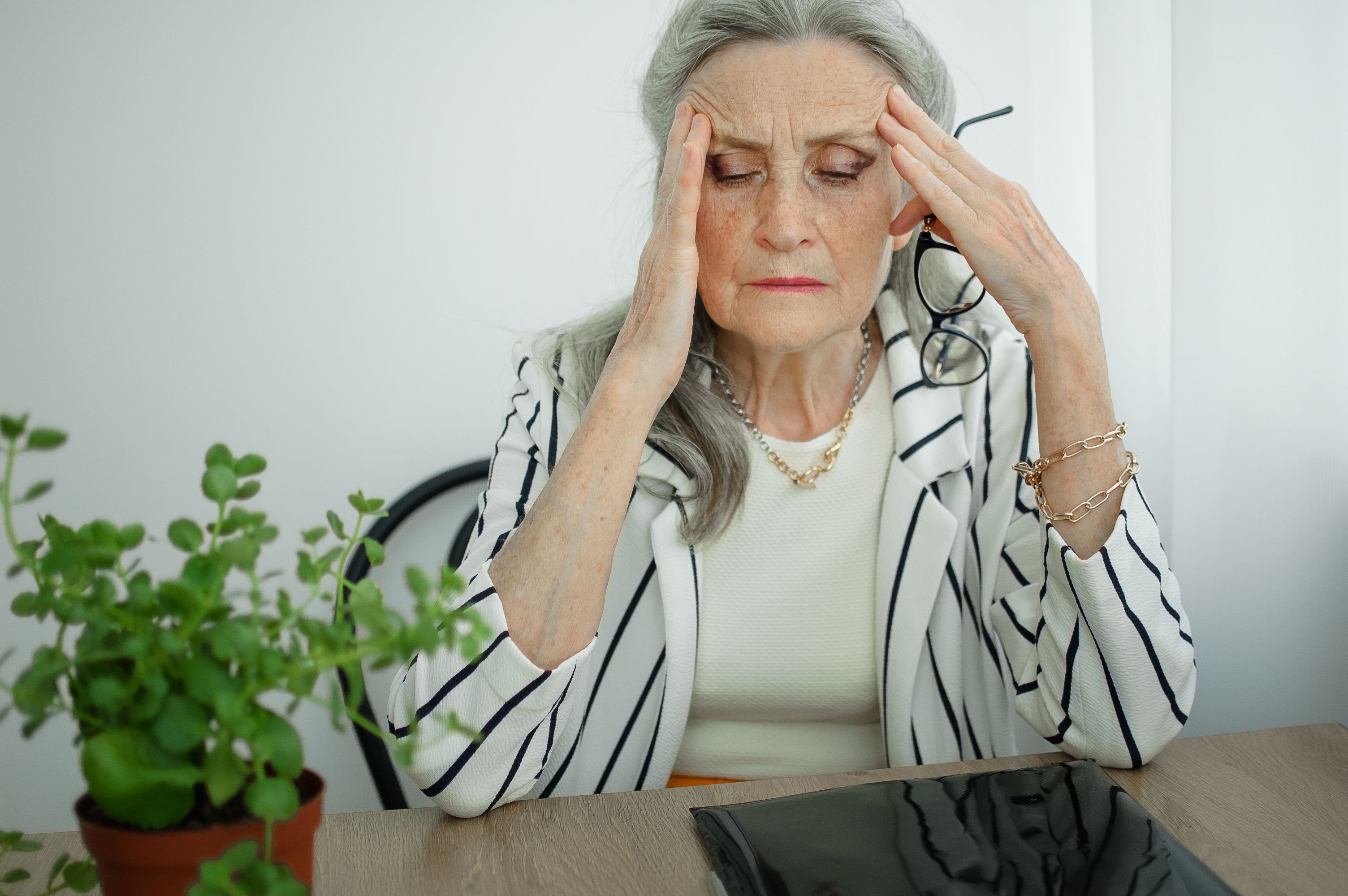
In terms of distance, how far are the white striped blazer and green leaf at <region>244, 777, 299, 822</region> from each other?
0.61 metres

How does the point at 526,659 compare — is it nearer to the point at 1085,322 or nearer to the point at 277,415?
the point at 1085,322

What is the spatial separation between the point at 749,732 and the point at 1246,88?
1049mm

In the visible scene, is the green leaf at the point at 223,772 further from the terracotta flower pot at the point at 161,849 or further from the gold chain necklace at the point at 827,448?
the gold chain necklace at the point at 827,448

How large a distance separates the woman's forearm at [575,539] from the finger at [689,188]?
21cm

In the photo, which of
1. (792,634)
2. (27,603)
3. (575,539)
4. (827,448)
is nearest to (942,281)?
(827,448)

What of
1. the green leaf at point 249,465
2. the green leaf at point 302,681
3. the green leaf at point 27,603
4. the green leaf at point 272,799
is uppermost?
the green leaf at point 249,465

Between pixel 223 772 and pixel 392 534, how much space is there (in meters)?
1.45

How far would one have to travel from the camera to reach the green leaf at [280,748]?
1.49 feet

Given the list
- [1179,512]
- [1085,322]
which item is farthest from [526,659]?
[1179,512]

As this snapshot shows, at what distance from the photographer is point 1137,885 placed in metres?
0.72

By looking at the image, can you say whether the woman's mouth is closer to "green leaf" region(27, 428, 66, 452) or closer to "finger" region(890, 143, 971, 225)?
"finger" region(890, 143, 971, 225)

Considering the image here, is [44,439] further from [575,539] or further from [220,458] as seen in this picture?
[575,539]

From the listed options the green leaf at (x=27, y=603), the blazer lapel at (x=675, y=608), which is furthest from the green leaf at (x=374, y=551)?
the blazer lapel at (x=675, y=608)

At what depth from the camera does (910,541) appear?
4.27 ft
